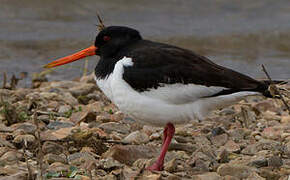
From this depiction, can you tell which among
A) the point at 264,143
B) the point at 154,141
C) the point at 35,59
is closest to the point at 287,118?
the point at 264,143

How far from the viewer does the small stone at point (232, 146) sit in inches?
225

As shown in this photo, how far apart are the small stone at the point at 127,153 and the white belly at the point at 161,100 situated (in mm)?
369

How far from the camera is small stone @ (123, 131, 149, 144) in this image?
579 cm

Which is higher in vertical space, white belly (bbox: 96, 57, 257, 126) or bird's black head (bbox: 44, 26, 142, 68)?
bird's black head (bbox: 44, 26, 142, 68)

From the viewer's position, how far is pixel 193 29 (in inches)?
572

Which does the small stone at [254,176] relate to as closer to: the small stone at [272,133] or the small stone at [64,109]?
the small stone at [272,133]

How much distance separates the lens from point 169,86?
4.96 meters

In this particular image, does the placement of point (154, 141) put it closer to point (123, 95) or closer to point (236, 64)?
point (123, 95)

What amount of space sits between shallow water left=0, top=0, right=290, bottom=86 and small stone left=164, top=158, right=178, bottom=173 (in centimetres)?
538

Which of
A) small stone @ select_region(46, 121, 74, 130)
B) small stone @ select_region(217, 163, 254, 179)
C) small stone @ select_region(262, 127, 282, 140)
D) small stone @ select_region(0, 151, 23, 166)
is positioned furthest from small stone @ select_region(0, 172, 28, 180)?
small stone @ select_region(262, 127, 282, 140)

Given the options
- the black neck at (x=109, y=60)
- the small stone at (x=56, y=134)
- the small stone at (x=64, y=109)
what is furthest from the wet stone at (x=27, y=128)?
the black neck at (x=109, y=60)

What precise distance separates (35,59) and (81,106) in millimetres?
4434

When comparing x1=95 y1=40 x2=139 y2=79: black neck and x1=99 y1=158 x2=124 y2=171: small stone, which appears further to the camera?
x1=95 y1=40 x2=139 y2=79: black neck

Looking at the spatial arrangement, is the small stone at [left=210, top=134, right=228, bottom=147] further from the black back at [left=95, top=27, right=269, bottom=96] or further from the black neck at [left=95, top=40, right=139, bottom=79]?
the black neck at [left=95, top=40, right=139, bottom=79]
